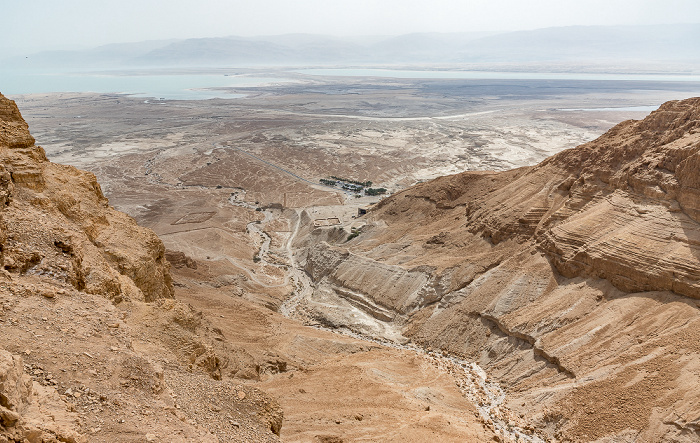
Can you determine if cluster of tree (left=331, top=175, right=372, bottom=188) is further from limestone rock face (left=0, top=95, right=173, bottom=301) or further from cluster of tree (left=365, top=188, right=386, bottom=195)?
limestone rock face (left=0, top=95, right=173, bottom=301)

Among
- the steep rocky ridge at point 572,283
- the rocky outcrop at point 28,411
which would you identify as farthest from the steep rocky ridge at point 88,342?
the steep rocky ridge at point 572,283

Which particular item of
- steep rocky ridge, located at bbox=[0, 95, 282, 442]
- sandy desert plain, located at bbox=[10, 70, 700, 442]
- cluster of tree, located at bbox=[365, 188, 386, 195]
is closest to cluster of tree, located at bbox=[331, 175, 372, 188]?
sandy desert plain, located at bbox=[10, 70, 700, 442]

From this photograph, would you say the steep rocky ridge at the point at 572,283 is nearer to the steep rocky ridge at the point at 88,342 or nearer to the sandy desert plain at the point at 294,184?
the sandy desert plain at the point at 294,184

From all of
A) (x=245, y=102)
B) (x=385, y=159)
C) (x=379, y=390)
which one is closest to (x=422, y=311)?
(x=379, y=390)

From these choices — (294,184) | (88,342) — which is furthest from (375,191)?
(88,342)

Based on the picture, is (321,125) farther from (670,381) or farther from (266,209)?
(670,381)

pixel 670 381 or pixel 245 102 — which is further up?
pixel 245 102

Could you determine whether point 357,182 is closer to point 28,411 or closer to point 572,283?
point 572,283
